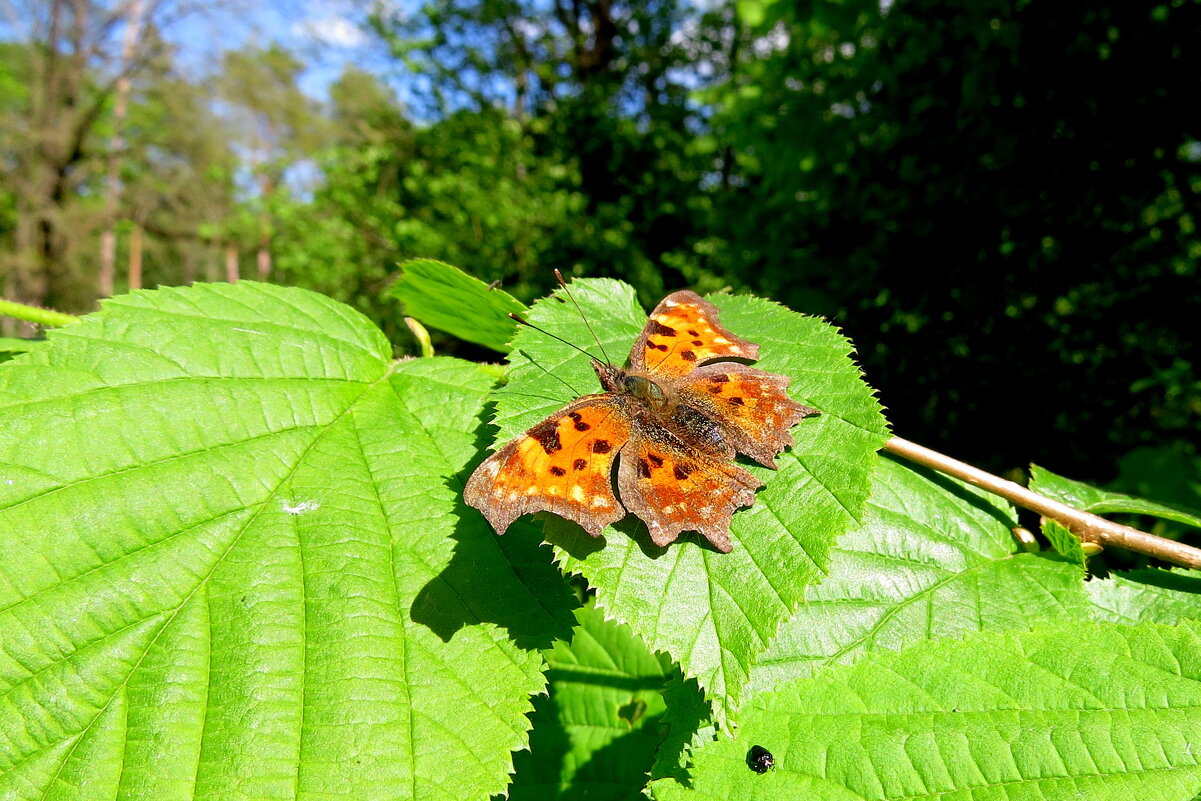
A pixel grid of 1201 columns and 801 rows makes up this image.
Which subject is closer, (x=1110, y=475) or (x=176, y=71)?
(x=1110, y=475)

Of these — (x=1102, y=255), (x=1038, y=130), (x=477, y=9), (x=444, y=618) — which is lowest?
(x=444, y=618)

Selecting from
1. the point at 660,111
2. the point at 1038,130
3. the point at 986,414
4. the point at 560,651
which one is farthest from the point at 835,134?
the point at 660,111

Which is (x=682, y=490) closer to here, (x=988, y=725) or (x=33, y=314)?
(x=988, y=725)

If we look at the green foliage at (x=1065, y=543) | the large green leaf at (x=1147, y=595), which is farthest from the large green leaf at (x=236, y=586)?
the large green leaf at (x=1147, y=595)

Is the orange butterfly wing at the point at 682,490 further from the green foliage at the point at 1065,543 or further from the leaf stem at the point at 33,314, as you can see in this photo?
the leaf stem at the point at 33,314

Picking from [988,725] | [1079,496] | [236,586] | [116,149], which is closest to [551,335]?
[236,586]

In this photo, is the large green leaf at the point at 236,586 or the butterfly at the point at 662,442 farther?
the butterfly at the point at 662,442

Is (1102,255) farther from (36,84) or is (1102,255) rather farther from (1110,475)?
(36,84)

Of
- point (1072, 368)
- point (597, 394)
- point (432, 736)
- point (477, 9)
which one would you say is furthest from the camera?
point (477, 9)
